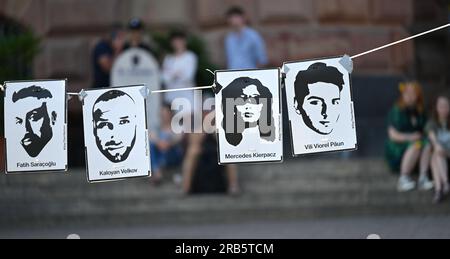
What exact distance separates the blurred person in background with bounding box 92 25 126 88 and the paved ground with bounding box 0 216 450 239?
2.50m

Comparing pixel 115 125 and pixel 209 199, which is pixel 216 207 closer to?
pixel 209 199

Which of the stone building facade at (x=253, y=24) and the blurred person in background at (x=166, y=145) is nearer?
the blurred person in background at (x=166, y=145)

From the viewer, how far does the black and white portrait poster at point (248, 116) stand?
8.92m

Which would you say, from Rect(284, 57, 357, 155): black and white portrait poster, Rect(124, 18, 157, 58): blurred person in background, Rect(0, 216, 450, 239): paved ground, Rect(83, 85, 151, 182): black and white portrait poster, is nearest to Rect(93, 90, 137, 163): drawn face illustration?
Rect(83, 85, 151, 182): black and white portrait poster

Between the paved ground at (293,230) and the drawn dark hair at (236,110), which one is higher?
the drawn dark hair at (236,110)

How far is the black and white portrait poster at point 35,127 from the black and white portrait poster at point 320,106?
1.82m

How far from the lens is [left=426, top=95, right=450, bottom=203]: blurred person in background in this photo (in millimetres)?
13297

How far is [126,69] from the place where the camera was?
1462cm

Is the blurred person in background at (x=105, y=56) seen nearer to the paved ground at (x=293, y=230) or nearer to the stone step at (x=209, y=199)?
the stone step at (x=209, y=199)

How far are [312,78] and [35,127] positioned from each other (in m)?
2.22

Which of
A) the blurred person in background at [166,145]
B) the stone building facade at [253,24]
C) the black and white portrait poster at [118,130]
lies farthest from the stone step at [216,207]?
the black and white portrait poster at [118,130]

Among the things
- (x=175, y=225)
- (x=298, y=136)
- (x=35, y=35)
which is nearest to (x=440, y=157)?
(x=175, y=225)
